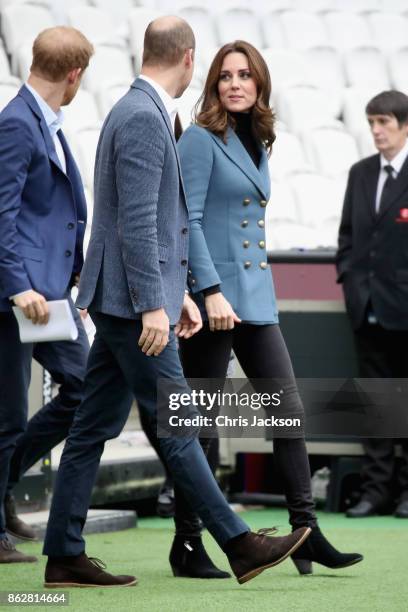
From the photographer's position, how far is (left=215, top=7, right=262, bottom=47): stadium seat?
1174 cm

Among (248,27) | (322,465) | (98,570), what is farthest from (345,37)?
(98,570)

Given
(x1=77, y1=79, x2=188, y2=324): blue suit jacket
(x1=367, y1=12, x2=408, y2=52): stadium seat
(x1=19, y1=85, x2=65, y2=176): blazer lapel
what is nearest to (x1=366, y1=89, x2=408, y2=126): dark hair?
(x1=19, y1=85, x2=65, y2=176): blazer lapel

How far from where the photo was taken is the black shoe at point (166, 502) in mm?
6328

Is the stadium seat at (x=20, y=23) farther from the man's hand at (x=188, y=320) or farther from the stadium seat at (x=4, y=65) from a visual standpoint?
the man's hand at (x=188, y=320)

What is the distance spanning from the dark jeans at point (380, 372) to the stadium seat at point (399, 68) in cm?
565

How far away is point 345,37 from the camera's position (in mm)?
12727

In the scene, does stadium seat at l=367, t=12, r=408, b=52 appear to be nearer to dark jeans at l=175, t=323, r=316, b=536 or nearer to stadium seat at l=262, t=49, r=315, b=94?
stadium seat at l=262, t=49, r=315, b=94

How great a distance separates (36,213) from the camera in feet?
14.0

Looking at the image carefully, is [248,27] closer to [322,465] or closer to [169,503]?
[322,465]

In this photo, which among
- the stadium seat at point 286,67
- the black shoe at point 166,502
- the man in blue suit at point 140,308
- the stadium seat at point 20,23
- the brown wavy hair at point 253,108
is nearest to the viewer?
the man in blue suit at point 140,308

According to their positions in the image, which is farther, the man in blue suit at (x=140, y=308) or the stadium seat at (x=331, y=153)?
the stadium seat at (x=331, y=153)

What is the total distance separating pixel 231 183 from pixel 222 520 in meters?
1.08

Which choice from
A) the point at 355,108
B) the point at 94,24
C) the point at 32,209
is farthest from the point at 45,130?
the point at 355,108

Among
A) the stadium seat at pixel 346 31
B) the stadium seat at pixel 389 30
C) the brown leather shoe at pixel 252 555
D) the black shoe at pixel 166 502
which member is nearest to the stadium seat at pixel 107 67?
the stadium seat at pixel 346 31
